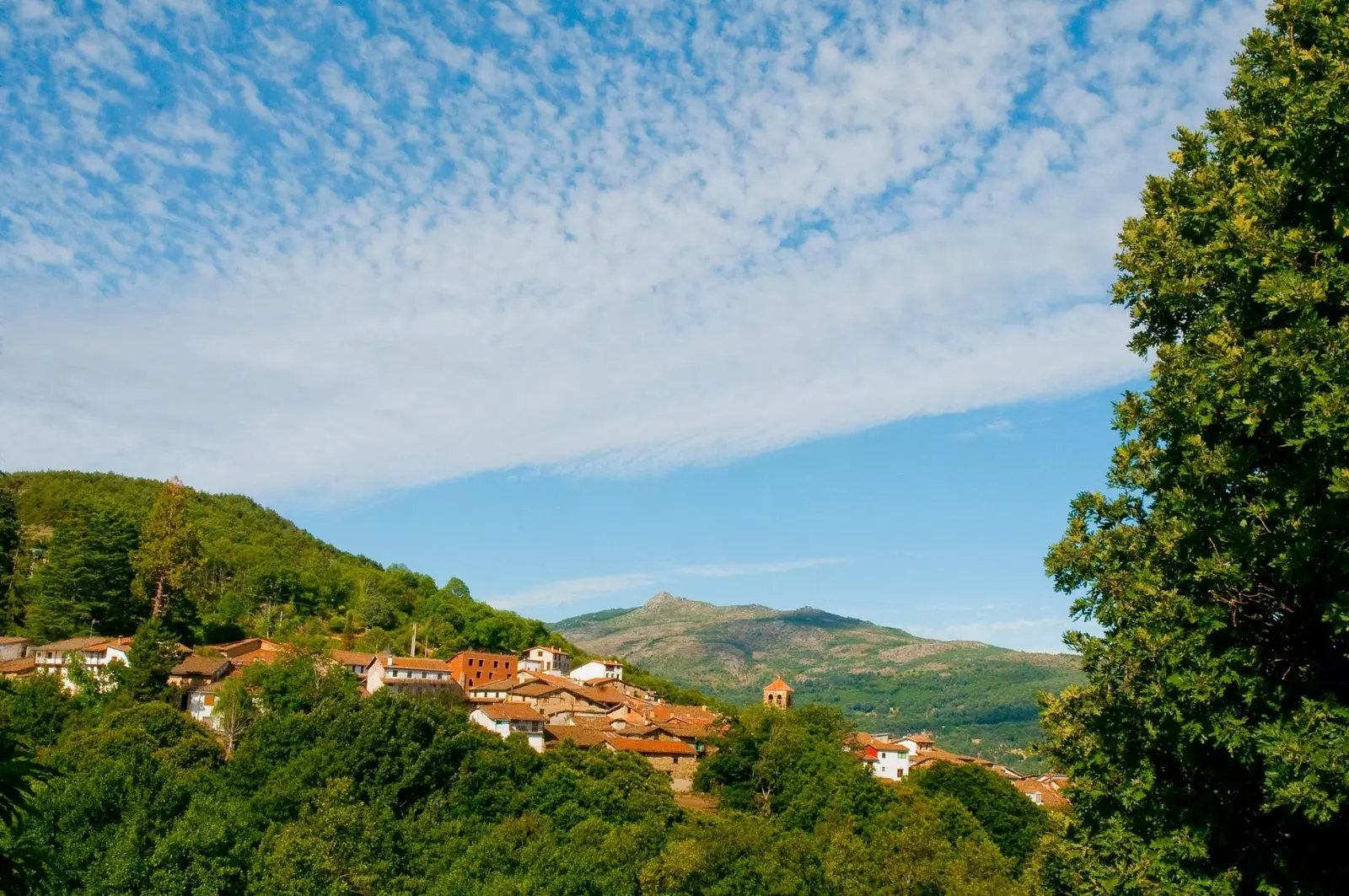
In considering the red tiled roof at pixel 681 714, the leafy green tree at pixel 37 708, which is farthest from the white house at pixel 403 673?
the leafy green tree at pixel 37 708

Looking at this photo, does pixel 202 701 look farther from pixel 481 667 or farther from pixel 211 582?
pixel 481 667

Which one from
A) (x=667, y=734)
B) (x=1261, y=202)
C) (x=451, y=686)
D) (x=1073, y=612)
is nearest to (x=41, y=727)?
(x=451, y=686)

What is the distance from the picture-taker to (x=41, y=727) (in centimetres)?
5256

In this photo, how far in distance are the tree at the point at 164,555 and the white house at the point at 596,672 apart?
50868 millimetres

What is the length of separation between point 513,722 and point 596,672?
46177 mm

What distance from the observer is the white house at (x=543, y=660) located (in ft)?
359

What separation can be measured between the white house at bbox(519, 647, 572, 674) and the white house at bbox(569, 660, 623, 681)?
2.17 m

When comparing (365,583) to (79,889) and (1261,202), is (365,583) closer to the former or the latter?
(79,889)

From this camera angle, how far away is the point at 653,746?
76.5 meters

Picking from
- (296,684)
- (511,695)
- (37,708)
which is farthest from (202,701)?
(511,695)

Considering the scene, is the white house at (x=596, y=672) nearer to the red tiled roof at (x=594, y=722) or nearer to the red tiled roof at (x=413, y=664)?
the red tiled roof at (x=594, y=722)

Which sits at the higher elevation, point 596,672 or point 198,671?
point 198,671

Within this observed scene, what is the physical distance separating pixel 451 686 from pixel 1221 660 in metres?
71.6

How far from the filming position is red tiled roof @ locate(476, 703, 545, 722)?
7075 centimetres
